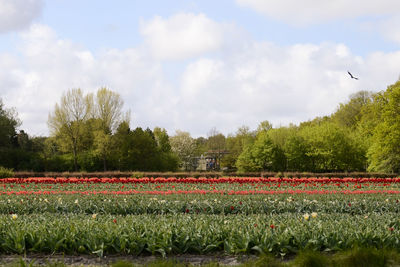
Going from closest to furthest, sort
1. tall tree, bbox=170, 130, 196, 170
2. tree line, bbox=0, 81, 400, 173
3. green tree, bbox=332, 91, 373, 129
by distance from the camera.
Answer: tree line, bbox=0, 81, 400, 173 < green tree, bbox=332, 91, 373, 129 < tall tree, bbox=170, 130, 196, 170

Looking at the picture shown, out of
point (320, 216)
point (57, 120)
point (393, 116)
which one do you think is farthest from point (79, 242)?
point (57, 120)

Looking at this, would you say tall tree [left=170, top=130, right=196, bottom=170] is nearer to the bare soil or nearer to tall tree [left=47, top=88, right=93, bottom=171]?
tall tree [left=47, top=88, right=93, bottom=171]

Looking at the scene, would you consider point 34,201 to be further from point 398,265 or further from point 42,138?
point 42,138

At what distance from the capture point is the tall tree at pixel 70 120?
45.7m

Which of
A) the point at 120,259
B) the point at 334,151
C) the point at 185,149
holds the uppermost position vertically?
the point at 185,149

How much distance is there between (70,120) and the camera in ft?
152

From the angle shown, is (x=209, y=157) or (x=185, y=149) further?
(x=209, y=157)

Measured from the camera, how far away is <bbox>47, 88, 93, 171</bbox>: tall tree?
150ft

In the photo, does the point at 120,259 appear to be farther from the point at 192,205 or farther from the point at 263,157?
the point at 263,157

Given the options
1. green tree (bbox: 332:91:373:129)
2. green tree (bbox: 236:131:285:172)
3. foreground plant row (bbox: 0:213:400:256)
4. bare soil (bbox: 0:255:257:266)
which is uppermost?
green tree (bbox: 332:91:373:129)

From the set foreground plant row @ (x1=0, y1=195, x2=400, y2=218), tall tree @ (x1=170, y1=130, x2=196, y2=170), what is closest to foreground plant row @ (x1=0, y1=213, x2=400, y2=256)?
foreground plant row @ (x1=0, y1=195, x2=400, y2=218)

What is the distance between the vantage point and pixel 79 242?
7.82 meters

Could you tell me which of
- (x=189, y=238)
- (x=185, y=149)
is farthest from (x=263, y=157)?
(x=189, y=238)

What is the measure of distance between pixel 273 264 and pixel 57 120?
42.3 m
